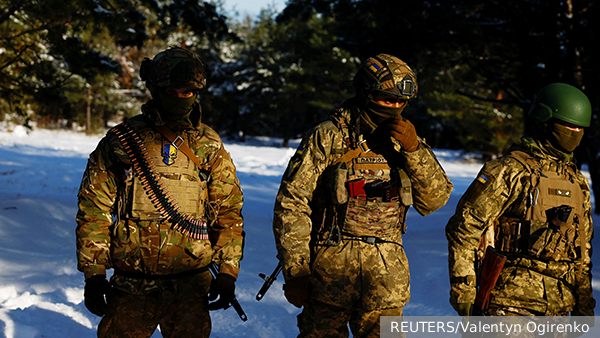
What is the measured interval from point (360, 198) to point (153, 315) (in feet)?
4.71

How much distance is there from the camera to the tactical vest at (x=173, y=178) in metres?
2.57

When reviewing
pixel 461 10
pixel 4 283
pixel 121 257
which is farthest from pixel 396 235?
pixel 461 10

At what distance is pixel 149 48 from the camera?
31.8 m

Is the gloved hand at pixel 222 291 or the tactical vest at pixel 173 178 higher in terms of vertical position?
the tactical vest at pixel 173 178

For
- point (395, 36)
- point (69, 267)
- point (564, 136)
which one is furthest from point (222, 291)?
point (395, 36)

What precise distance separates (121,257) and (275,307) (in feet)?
9.30

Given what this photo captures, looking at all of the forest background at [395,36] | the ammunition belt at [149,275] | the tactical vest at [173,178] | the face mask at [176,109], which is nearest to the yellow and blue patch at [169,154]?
the tactical vest at [173,178]

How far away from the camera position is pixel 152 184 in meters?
2.58

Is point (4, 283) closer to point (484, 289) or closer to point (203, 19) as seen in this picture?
point (484, 289)

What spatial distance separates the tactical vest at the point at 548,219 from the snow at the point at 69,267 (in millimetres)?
2501

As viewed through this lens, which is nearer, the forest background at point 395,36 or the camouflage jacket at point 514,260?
the camouflage jacket at point 514,260

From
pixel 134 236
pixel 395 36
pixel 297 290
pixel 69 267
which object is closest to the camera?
pixel 297 290

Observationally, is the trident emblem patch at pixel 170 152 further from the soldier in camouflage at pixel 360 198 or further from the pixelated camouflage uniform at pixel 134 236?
the soldier in camouflage at pixel 360 198

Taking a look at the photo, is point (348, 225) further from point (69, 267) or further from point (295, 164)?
point (69, 267)
